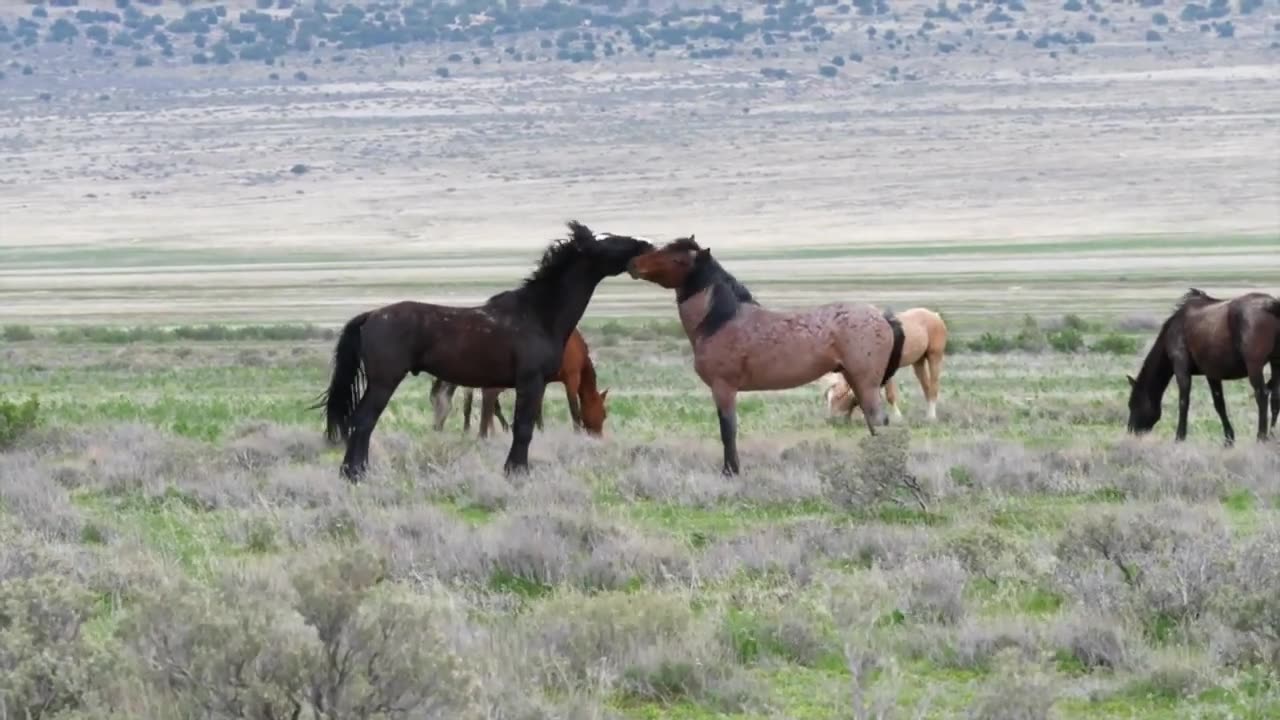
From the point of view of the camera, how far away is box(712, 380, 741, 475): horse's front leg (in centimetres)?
1523

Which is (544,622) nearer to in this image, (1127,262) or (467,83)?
(1127,262)

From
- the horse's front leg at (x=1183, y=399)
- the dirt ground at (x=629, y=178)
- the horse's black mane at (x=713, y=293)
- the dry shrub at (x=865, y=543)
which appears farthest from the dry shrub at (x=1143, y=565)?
the dirt ground at (x=629, y=178)

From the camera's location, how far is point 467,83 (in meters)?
124

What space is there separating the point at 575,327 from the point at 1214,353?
5.27 metres

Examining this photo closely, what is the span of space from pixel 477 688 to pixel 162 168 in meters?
96.7

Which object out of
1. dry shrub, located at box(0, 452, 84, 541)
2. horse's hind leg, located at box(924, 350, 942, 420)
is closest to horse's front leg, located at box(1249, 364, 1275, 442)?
horse's hind leg, located at box(924, 350, 942, 420)

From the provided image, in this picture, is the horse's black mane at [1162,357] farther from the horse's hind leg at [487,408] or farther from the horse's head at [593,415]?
A: the horse's hind leg at [487,408]

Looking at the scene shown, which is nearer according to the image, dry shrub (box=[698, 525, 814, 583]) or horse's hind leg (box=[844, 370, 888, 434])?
dry shrub (box=[698, 525, 814, 583])

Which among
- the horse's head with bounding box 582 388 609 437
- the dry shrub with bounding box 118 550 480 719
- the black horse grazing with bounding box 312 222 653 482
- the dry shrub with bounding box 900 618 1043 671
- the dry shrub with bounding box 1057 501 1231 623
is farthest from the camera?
the horse's head with bounding box 582 388 609 437

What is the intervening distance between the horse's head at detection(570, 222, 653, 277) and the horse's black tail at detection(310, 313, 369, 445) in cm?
159

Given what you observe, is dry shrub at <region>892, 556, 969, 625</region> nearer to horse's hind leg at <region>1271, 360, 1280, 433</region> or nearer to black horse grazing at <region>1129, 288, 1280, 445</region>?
black horse grazing at <region>1129, 288, 1280, 445</region>

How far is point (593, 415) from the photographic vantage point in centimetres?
1822

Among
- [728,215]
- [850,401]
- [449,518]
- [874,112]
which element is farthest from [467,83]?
[449,518]

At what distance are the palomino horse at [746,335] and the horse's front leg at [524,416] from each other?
1092mm
